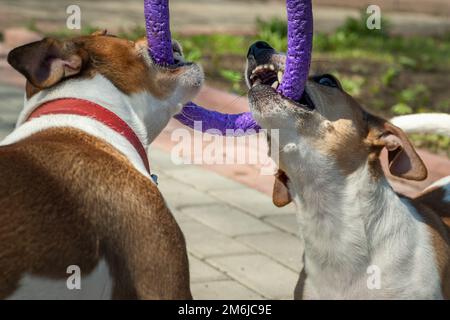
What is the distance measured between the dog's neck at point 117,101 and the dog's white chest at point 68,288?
821 millimetres

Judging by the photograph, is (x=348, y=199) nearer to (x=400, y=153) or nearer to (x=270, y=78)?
(x=400, y=153)

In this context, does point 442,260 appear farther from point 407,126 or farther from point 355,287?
point 407,126

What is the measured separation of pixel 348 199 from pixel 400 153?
1.15ft

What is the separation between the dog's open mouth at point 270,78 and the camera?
4.85 metres

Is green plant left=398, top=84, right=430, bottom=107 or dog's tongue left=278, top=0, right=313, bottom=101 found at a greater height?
dog's tongue left=278, top=0, right=313, bottom=101

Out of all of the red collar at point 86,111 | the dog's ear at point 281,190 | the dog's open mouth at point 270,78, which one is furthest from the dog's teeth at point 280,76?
the red collar at point 86,111

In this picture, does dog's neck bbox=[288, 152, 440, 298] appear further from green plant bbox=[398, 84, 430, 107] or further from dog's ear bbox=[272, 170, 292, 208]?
green plant bbox=[398, 84, 430, 107]

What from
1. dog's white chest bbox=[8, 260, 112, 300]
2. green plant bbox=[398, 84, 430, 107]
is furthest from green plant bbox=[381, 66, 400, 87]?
dog's white chest bbox=[8, 260, 112, 300]

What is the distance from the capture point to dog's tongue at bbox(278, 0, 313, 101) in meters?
4.78

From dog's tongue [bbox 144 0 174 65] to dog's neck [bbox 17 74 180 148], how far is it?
0.20m

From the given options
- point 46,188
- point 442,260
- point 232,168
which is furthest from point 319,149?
point 232,168

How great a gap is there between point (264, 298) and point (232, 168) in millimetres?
2839

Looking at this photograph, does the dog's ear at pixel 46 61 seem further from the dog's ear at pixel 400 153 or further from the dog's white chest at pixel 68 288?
the dog's ear at pixel 400 153

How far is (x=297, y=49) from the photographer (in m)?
4.86
